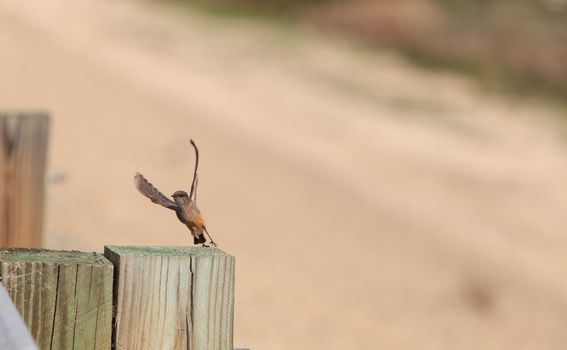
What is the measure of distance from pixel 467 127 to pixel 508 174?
2332mm

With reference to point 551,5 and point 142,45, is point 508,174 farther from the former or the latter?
point 551,5

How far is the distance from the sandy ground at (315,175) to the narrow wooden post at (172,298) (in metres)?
3.33

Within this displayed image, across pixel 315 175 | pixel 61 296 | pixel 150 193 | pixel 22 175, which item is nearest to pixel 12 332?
pixel 61 296

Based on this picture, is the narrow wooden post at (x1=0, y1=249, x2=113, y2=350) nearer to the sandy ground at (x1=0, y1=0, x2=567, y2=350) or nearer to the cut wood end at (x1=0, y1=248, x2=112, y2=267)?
the cut wood end at (x1=0, y1=248, x2=112, y2=267)

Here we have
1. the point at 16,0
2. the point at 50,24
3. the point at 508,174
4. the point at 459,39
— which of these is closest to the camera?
the point at 508,174

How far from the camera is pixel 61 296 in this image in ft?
6.68

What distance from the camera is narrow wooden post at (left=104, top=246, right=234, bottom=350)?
6.78 feet

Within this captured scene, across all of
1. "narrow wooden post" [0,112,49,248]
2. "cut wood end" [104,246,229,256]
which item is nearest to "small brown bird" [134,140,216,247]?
"cut wood end" [104,246,229,256]

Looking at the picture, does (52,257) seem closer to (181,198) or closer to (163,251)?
(163,251)

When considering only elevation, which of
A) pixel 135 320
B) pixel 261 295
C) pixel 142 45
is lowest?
pixel 261 295

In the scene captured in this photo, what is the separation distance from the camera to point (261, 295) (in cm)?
739

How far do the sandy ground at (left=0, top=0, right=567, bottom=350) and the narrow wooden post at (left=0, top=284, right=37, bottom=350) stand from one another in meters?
3.65

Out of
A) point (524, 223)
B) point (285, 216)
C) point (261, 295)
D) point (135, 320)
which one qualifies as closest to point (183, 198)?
point (135, 320)

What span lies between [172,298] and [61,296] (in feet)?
0.64
